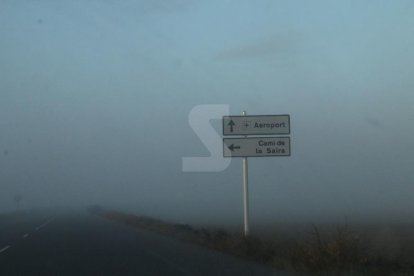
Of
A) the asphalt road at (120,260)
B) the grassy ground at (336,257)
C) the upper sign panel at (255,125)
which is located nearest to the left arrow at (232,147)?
the upper sign panel at (255,125)

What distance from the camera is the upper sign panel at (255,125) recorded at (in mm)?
26297

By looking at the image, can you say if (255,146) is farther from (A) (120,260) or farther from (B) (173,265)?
(B) (173,265)

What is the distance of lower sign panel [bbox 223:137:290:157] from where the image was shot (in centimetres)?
2628

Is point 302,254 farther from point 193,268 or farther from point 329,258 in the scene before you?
point 193,268

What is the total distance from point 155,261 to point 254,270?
11.2 feet

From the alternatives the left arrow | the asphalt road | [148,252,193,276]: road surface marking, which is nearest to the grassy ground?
the asphalt road

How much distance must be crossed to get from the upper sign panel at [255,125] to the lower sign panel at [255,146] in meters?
0.29

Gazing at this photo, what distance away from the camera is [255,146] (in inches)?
1048

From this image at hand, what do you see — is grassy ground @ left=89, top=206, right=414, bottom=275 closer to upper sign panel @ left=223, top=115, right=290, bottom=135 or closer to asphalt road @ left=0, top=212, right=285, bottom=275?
asphalt road @ left=0, top=212, right=285, bottom=275

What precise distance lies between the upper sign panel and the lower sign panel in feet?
0.96

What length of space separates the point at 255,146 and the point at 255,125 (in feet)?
2.68

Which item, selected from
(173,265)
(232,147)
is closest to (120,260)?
(173,265)

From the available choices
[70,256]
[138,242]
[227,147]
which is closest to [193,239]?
[138,242]

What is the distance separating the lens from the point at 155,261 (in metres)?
19.2
